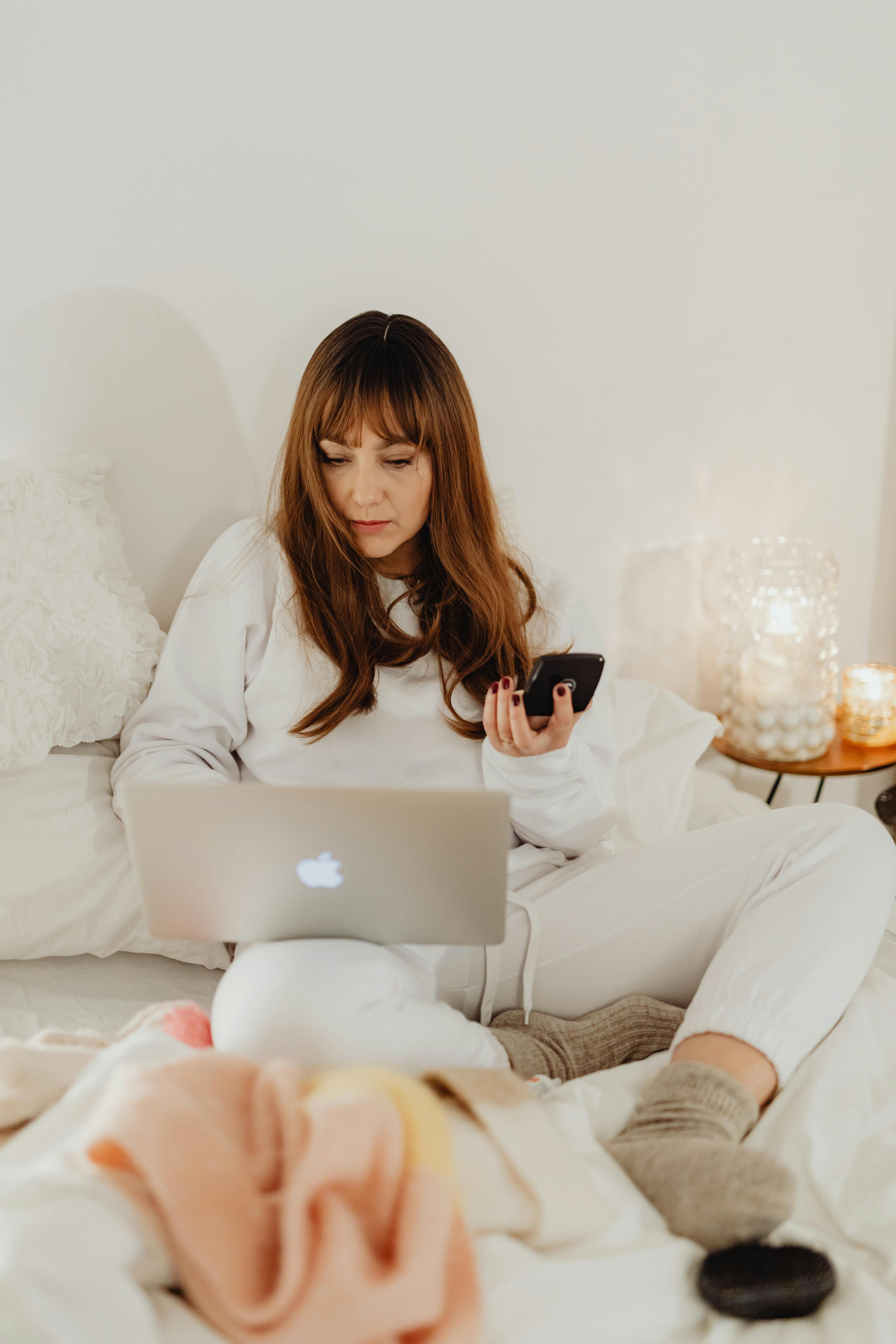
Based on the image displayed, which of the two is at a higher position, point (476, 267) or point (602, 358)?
point (476, 267)

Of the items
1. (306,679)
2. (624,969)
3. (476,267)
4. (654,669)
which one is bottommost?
(624,969)

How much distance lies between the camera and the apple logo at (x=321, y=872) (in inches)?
33.1

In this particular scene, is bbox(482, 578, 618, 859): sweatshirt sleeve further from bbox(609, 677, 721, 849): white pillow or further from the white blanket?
the white blanket

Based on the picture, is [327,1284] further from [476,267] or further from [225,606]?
[476,267]

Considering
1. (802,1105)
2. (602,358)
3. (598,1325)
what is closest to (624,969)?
(802,1105)

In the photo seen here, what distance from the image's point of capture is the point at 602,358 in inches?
65.6

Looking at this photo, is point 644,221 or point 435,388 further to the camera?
point 644,221

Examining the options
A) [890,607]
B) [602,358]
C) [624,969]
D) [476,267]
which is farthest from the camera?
[890,607]

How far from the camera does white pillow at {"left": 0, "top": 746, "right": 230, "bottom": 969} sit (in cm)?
112

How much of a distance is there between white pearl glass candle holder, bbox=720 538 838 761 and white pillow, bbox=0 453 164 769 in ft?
3.33

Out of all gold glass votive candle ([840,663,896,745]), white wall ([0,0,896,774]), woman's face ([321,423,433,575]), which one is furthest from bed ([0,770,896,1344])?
white wall ([0,0,896,774])

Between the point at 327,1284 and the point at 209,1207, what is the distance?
0.09m

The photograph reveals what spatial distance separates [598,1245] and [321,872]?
35cm

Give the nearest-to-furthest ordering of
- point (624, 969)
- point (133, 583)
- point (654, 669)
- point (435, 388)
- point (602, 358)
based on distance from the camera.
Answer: point (624, 969) → point (435, 388) → point (133, 583) → point (602, 358) → point (654, 669)
